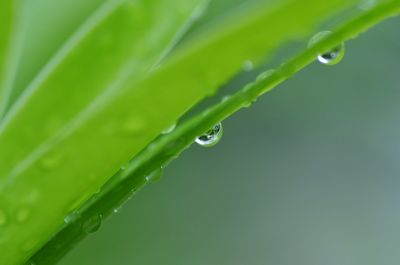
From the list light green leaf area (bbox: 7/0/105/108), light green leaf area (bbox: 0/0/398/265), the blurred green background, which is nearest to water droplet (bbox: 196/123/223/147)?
light green leaf area (bbox: 0/0/398/265)

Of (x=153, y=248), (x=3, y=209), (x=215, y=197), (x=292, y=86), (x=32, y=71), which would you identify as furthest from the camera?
(x=292, y=86)

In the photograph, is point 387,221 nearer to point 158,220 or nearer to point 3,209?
point 158,220

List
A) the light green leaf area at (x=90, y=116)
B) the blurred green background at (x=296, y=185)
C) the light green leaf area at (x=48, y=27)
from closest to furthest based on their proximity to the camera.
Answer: the light green leaf area at (x=90, y=116) < the light green leaf area at (x=48, y=27) < the blurred green background at (x=296, y=185)

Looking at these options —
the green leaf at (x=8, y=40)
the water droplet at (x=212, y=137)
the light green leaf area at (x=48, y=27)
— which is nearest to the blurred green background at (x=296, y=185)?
the light green leaf area at (x=48, y=27)

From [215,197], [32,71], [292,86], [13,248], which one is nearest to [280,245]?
[215,197]

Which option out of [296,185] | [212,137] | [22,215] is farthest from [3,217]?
[296,185]

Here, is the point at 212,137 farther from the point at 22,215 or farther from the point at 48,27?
the point at 48,27

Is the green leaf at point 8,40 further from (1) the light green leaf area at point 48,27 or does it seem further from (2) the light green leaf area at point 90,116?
(1) the light green leaf area at point 48,27
